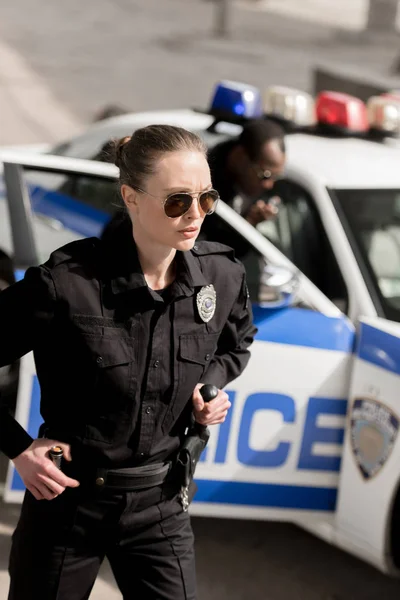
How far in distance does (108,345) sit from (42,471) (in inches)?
10.8

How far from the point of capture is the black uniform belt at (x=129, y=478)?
86.7 inches

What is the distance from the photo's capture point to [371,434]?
3.32 metres

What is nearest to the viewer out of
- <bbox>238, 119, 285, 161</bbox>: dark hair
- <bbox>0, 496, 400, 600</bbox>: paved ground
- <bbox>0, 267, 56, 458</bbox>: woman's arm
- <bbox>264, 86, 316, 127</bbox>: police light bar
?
<bbox>0, 267, 56, 458</bbox>: woman's arm

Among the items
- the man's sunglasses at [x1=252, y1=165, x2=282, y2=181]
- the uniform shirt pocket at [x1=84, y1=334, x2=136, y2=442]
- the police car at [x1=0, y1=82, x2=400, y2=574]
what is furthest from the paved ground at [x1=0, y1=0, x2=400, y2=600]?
the uniform shirt pocket at [x1=84, y1=334, x2=136, y2=442]

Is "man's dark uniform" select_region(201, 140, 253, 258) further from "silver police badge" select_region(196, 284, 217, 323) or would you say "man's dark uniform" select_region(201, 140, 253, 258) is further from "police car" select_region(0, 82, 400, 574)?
"silver police badge" select_region(196, 284, 217, 323)

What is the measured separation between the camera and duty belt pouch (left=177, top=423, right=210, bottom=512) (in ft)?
7.54

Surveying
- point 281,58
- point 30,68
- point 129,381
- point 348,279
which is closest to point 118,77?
point 30,68

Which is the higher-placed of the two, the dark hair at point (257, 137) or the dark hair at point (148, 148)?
the dark hair at point (148, 148)

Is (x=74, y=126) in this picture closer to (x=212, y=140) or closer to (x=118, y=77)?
(x=118, y=77)

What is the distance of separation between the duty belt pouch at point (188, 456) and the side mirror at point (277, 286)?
101 centimetres

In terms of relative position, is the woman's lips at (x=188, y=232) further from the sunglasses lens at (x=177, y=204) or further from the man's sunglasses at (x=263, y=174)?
the man's sunglasses at (x=263, y=174)

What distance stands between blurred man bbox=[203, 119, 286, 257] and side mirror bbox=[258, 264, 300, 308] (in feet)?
1.03

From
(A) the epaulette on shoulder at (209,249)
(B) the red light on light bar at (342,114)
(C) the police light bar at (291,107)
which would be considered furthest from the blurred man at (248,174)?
(A) the epaulette on shoulder at (209,249)

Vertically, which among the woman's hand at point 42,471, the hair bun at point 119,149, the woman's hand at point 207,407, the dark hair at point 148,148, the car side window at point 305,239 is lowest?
the car side window at point 305,239
